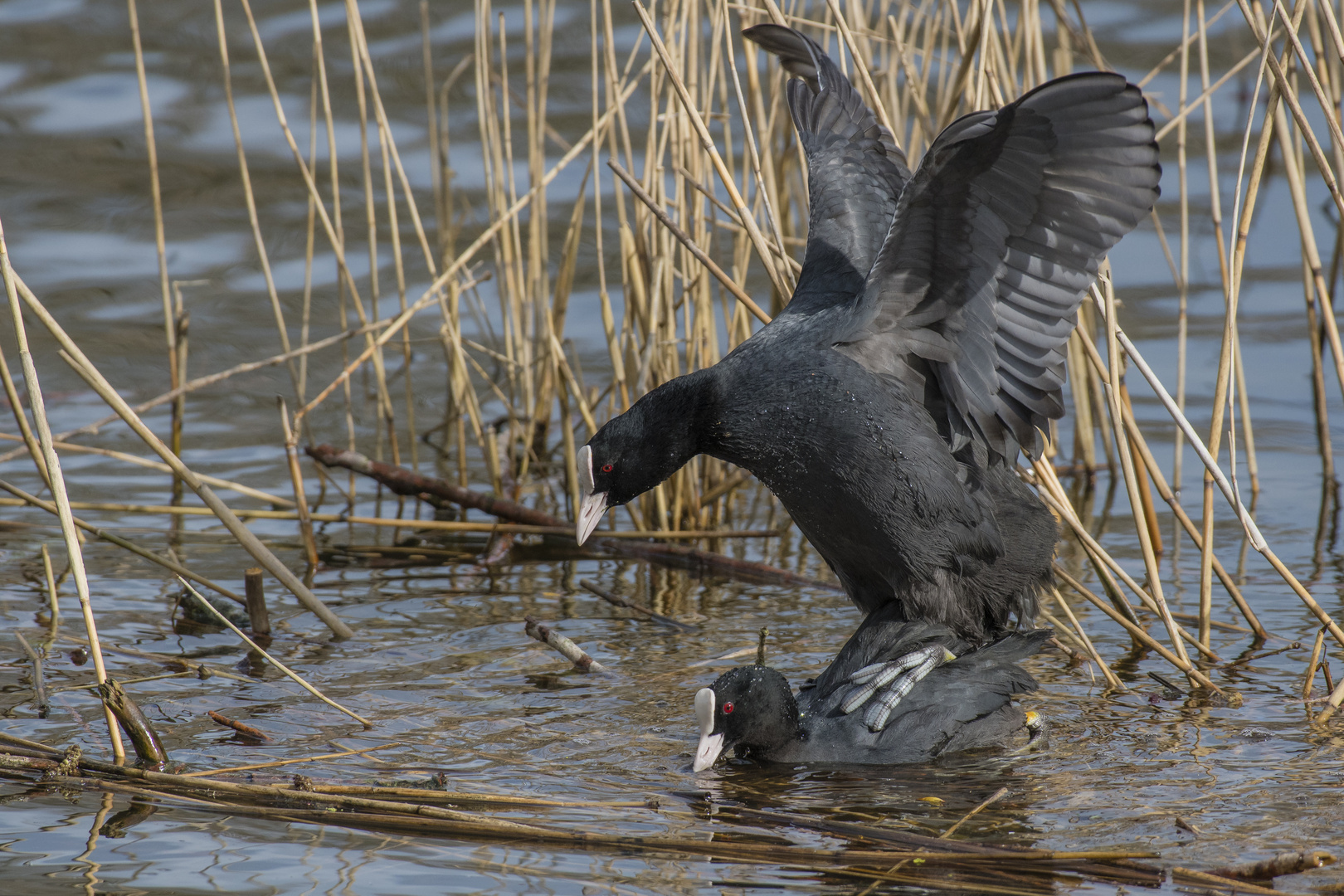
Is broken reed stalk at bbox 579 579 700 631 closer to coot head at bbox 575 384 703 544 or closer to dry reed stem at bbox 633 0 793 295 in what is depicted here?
coot head at bbox 575 384 703 544

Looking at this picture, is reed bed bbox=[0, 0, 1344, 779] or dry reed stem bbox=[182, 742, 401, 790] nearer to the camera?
dry reed stem bbox=[182, 742, 401, 790]

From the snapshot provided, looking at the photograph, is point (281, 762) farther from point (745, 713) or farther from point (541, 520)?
point (541, 520)

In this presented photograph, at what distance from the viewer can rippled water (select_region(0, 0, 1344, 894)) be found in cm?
271

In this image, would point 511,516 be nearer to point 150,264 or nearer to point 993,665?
point 993,665

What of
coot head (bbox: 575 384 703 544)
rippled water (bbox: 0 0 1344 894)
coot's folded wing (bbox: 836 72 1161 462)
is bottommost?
rippled water (bbox: 0 0 1344 894)

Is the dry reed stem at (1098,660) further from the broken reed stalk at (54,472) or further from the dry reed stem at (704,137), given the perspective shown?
the broken reed stalk at (54,472)

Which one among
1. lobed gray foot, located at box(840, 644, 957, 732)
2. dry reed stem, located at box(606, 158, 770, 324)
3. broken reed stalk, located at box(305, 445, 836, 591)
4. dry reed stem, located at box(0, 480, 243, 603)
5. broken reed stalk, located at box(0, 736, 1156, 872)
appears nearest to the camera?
broken reed stalk, located at box(0, 736, 1156, 872)

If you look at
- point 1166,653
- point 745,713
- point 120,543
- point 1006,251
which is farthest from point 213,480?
point 1166,653

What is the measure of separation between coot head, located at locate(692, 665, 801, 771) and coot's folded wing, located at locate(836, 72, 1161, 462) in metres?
0.70

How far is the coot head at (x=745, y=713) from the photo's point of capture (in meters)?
3.24

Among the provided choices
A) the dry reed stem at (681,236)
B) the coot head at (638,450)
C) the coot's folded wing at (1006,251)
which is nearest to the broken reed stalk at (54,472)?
the coot head at (638,450)

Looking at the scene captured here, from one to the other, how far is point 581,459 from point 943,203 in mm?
1168

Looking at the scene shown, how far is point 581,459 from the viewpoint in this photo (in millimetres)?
3863

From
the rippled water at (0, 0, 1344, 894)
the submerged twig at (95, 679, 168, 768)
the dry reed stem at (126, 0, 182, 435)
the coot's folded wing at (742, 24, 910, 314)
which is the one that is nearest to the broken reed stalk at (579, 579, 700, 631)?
the rippled water at (0, 0, 1344, 894)
